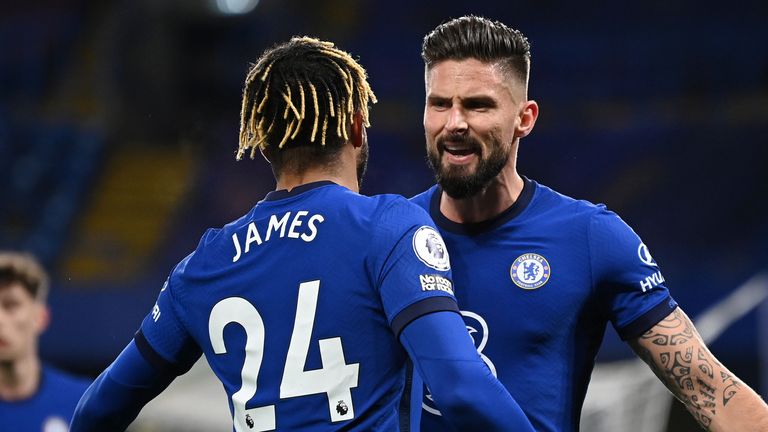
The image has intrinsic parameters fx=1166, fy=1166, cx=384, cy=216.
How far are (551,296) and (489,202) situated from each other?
34 cm

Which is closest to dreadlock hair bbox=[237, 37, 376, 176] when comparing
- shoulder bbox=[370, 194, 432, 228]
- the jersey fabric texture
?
shoulder bbox=[370, 194, 432, 228]

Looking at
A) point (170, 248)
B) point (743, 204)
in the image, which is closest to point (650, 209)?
point (743, 204)

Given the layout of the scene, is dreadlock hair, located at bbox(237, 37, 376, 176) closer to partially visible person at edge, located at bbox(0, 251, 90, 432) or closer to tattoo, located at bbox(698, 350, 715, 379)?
tattoo, located at bbox(698, 350, 715, 379)

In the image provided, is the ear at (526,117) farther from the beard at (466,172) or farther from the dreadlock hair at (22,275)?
the dreadlock hair at (22,275)

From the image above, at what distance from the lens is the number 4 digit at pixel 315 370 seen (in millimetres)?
2607

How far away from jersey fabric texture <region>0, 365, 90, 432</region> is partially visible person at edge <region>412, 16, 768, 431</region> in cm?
286

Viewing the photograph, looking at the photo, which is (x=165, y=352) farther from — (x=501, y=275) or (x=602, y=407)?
(x=602, y=407)

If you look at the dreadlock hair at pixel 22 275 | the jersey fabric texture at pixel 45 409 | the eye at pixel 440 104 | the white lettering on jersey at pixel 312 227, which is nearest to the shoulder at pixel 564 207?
the eye at pixel 440 104

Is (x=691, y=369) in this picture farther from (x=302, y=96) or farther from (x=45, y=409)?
(x=45, y=409)

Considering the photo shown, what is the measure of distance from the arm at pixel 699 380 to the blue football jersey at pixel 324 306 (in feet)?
2.58

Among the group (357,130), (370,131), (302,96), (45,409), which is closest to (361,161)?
(357,130)

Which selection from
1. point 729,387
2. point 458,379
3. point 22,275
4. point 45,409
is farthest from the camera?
point 22,275

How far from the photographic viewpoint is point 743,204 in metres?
12.5

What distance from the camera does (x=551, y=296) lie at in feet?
10.5
